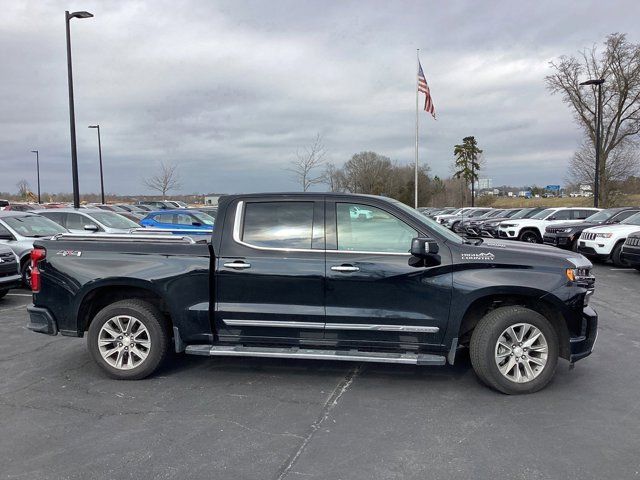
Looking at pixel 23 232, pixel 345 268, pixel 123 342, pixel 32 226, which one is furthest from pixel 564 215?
pixel 123 342

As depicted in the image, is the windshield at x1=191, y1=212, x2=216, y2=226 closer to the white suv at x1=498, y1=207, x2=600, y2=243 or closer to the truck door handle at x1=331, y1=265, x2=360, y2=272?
the white suv at x1=498, y1=207, x2=600, y2=243

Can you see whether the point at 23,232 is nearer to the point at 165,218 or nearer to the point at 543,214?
the point at 165,218

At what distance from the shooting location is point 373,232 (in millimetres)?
4691

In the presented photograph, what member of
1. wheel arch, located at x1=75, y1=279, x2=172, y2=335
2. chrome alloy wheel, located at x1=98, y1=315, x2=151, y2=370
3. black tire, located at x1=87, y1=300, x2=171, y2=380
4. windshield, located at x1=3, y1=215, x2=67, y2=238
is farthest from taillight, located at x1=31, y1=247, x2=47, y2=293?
windshield, located at x1=3, y1=215, x2=67, y2=238

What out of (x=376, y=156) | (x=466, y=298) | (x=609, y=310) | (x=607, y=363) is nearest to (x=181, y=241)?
(x=466, y=298)

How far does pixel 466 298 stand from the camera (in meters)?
4.45

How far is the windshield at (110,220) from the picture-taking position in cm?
1336

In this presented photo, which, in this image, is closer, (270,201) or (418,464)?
(418,464)

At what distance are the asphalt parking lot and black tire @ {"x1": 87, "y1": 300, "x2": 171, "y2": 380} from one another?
12 centimetres

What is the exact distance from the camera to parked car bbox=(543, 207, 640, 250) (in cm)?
1557

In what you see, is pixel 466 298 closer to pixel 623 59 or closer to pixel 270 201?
pixel 270 201

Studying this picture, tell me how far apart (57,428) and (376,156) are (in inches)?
2378

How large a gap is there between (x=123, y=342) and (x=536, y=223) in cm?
1799

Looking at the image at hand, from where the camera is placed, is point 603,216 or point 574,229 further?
point 603,216
